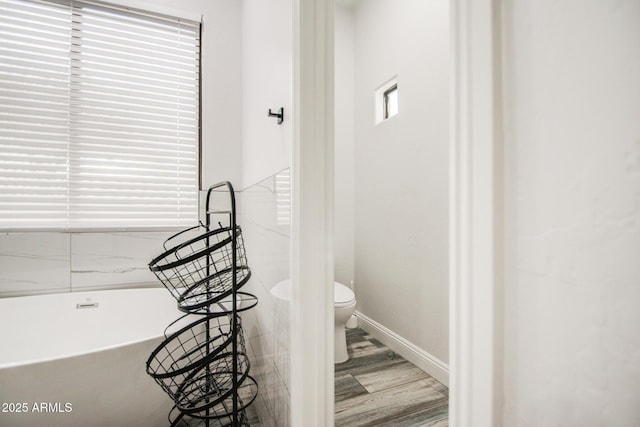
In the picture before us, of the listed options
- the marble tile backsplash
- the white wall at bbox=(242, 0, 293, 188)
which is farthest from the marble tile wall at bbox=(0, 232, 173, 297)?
the white wall at bbox=(242, 0, 293, 188)

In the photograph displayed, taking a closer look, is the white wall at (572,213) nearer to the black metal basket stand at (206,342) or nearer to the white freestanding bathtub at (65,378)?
the black metal basket stand at (206,342)

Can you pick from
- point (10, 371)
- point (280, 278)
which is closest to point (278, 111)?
point (280, 278)

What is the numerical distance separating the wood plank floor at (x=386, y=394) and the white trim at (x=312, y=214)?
0.72 metres

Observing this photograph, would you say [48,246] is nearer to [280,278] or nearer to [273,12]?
[280,278]

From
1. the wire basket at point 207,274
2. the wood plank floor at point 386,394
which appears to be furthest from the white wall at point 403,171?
the wire basket at point 207,274

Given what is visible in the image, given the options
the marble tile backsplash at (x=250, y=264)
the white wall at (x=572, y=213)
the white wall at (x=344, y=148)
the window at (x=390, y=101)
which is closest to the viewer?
the white wall at (x=572, y=213)

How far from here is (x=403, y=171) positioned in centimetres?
213

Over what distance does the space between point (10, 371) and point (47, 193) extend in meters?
1.28

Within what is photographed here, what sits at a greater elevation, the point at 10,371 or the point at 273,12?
the point at 273,12

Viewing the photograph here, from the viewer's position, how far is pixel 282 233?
1159 mm

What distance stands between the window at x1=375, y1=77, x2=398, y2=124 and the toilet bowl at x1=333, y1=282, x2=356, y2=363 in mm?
1403

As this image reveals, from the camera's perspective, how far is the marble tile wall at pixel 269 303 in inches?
45.3

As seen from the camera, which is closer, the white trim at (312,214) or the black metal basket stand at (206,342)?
the white trim at (312,214)

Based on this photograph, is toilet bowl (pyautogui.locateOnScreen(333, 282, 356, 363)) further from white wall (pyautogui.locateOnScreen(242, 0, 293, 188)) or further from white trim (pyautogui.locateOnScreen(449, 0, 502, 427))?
white trim (pyautogui.locateOnScreen(449, 0, 502, 427))
